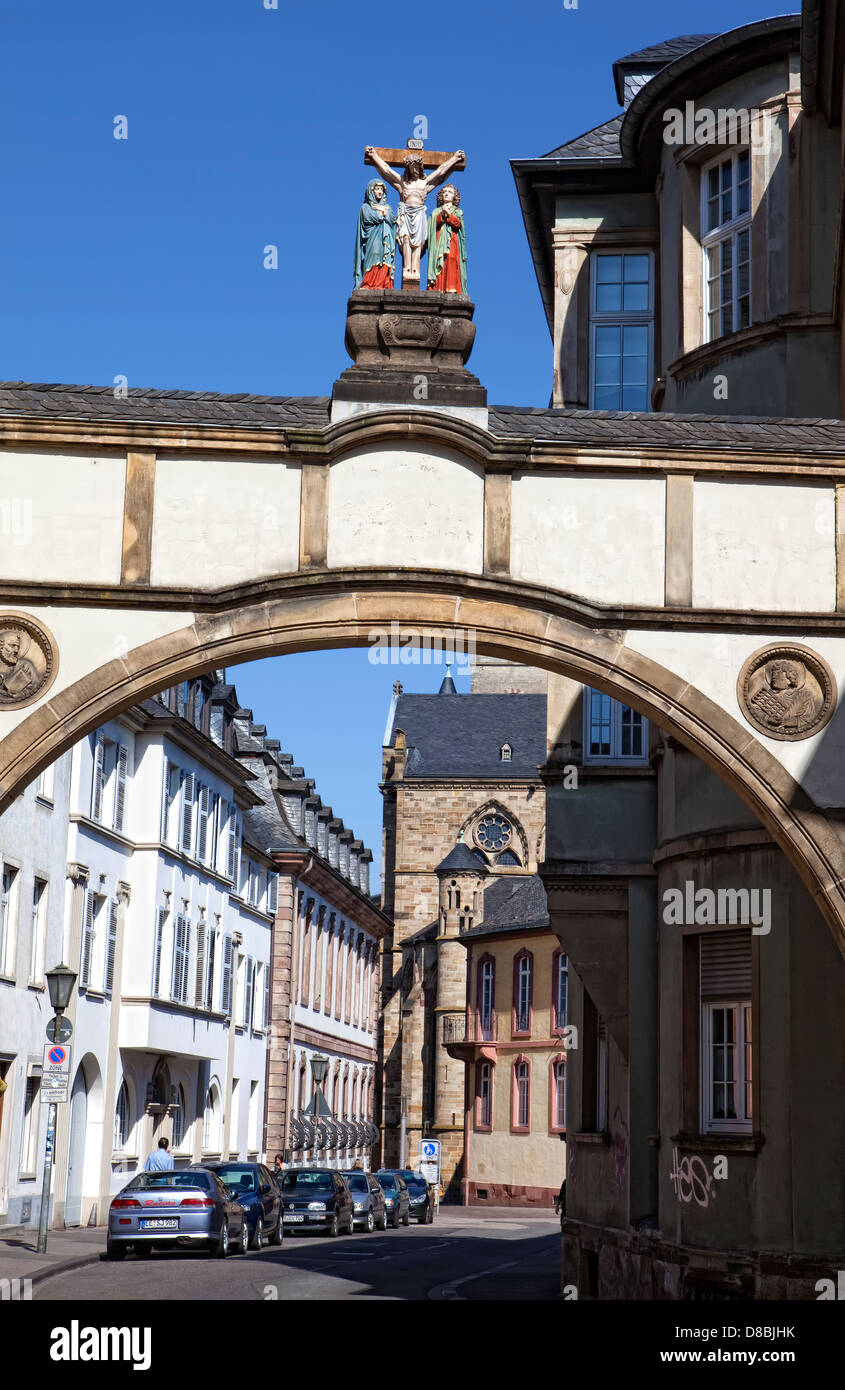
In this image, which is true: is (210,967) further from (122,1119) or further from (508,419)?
(508,419)

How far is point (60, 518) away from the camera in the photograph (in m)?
14.1


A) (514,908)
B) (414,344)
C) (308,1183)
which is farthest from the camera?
(514,908)

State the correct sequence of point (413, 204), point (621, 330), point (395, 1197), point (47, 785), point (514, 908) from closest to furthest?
1. point (413, 204)
2. point (621, 330)
3. point (47, 785)
4. point (395, 1197)
5. point (514, 908)

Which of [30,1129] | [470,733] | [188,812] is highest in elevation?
[470,733]

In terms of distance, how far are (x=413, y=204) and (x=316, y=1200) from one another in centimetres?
2571

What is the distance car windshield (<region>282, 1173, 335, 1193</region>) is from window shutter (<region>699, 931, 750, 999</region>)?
21.0m

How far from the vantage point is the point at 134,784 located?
40.3 metres

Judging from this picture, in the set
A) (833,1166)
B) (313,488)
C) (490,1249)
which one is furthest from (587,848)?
(490,1249)

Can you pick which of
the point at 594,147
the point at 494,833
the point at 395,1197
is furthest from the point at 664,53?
the point at 494,833

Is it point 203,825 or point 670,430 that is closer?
point 670,430

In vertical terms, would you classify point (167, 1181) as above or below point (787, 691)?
below

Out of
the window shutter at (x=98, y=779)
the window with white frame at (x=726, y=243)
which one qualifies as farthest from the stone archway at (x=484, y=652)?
the window shutter at (x=98, y=779)

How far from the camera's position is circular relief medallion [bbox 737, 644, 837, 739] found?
14070mm

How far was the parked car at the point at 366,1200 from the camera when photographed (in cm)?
4069
